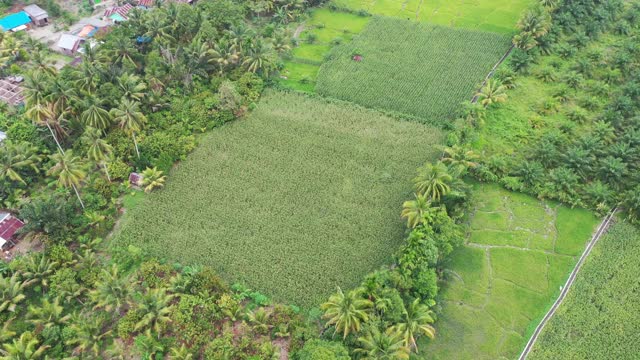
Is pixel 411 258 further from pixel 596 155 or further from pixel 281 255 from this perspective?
pixel 596 155

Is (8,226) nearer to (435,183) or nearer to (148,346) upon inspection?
(148,346)

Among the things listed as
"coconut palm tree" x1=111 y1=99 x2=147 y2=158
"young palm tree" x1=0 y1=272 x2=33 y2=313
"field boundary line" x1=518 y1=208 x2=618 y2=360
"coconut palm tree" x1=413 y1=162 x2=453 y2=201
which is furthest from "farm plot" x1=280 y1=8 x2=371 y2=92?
"young palm tree" x1=0 y1=272 x2=33 y2=313

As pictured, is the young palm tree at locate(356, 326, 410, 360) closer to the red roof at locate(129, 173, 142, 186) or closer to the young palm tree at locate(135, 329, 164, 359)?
the young palm tree at locate(135, 329, 164, 359)

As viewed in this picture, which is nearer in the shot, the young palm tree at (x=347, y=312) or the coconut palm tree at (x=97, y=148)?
the young palm tree at (x=347, y=312)

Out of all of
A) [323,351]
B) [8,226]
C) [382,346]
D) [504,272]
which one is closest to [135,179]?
[8,226]

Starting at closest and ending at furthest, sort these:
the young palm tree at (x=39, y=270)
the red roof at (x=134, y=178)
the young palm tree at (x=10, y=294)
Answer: the young palm tree at (x=10, y=294)
the young palm tree at (x=39, y=270)
the red roof at (x=134, y=178)

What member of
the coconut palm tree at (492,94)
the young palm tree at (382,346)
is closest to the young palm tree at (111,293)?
the young palm tree at (382,346)

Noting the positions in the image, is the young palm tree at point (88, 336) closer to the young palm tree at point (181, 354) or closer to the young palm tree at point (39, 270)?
the young palm tree at point (39, 270)
